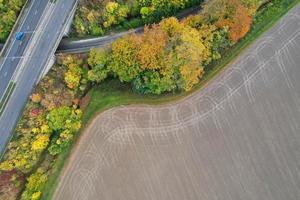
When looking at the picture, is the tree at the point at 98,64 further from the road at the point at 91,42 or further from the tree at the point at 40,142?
the tree at the point at 40,142

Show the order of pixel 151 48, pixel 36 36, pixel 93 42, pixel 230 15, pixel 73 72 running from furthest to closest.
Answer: pixel 93 42 → pixel 36 36 → pixel 73 72 → pixel 230 15 → pixel 151 48

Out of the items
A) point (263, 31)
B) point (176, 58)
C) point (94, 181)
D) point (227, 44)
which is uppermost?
point (263, 31)

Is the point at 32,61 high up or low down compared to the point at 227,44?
down

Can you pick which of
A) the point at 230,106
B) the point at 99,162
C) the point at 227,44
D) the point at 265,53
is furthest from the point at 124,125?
the point at 265,53

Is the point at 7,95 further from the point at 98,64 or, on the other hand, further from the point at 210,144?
the point at 210,144

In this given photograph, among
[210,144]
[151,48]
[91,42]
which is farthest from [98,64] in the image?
[210,144]

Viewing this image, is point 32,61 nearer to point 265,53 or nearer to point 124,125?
point 124,125

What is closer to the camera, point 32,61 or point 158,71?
point 158,71
